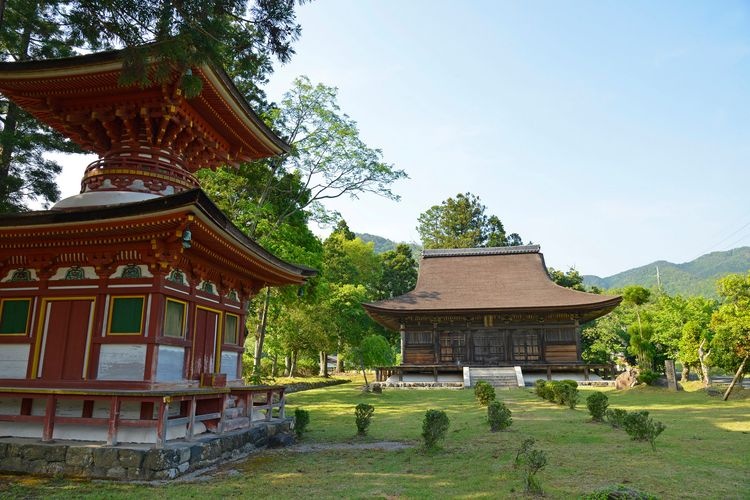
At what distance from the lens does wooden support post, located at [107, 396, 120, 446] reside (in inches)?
325

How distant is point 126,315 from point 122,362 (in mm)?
858

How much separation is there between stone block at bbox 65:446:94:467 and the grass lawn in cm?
30

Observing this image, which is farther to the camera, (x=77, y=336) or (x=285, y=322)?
(x=285, y=322)

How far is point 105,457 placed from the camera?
317 inches

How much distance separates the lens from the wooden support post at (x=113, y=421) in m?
8.26

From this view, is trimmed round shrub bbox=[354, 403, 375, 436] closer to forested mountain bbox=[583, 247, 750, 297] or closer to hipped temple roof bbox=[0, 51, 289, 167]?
hipped temple roof bbox=[0, 51, 289, 167]

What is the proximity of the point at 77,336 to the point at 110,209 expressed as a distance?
110 inches

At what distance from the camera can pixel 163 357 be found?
374 inches

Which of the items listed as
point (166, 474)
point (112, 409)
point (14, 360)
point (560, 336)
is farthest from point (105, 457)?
point (560, 336)

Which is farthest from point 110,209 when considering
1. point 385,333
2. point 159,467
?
point 385,333

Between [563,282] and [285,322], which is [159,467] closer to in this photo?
[285,322]

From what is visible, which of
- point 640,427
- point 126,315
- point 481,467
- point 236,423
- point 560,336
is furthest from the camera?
point 560,336

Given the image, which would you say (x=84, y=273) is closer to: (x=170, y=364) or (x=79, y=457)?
(x=170, y=364)

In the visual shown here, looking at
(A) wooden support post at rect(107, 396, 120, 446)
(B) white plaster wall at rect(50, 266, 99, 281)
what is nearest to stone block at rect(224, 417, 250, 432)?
(A) wooden support post at rect(107, 396, 120, 446)
